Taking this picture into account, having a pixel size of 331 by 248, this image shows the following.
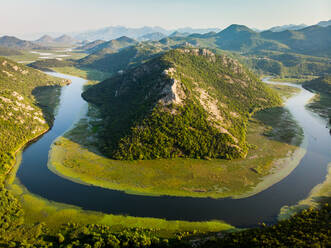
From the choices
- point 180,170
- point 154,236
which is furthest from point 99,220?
point 180,170

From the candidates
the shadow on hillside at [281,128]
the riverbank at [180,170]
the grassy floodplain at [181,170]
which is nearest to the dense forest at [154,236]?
the riverbank at [180,170]

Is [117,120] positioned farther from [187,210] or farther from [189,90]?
[187,210]

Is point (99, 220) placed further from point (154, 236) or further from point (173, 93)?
point (173, 93)

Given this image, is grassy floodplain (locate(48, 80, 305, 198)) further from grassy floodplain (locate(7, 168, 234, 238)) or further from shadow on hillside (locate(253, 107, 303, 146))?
grassy floodplain (locate(7, 168, 234, 238))

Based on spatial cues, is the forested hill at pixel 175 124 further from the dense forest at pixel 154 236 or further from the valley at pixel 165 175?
the dense forest at pixel 154 236

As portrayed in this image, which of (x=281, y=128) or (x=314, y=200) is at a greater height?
(x=281, y=128)

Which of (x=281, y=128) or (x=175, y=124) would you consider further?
(x=281, y=128)

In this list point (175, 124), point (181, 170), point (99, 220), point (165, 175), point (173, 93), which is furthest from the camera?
point (173, 93)
